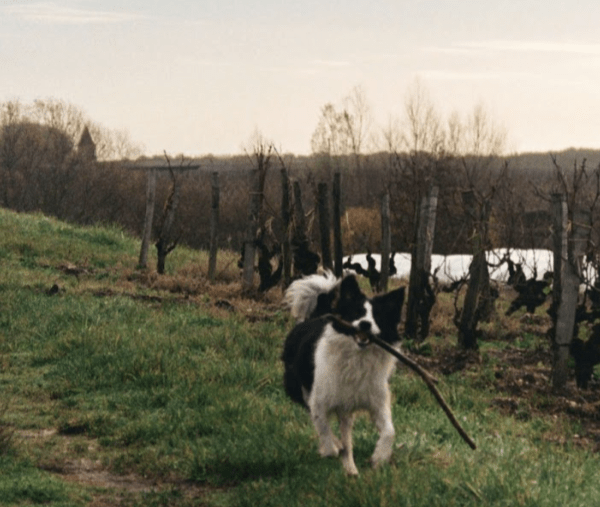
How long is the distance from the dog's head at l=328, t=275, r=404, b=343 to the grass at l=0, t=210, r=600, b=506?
0.92m

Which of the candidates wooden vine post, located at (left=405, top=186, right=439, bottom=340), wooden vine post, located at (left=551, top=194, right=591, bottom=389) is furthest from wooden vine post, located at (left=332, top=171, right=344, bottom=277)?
wooden vine post, located at (left=551, top=194, right=591, bottom=389)

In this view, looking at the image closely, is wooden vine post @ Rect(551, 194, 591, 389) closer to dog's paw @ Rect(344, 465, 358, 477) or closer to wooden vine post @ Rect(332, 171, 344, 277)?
wooden vine post @ Rect(332, 171, 344, 277)

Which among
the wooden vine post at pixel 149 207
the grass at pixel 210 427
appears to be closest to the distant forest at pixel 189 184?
the wooden vine post at pixel 149 207

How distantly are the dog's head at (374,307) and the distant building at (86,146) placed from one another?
44.3 metres

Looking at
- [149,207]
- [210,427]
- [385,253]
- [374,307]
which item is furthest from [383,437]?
[149,207]

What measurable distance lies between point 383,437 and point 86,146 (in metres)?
49.5

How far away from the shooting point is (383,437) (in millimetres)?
6438

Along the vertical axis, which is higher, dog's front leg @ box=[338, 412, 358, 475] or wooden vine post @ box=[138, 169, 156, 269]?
wooden vine post @ box=[138, 169, 156, 269]

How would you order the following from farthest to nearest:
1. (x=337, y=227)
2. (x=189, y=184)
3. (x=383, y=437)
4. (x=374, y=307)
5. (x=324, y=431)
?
1. (x=189, y=184)
2. (x=337, y=227)
3. (x=324, y=431)
4. (x=374, y=307)
5. (x=383, y=437)

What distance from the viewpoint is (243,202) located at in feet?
140

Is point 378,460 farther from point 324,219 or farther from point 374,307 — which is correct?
point 324,219

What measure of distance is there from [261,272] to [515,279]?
4.54m

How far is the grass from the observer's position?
600 centimetres

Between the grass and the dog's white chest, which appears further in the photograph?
the dog's white chest
